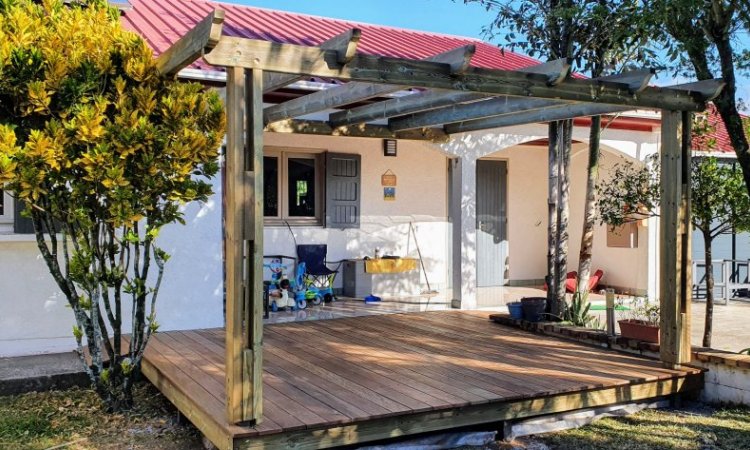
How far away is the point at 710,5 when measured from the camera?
5555mm

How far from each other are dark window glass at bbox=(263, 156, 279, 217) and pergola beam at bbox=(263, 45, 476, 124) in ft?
7.55

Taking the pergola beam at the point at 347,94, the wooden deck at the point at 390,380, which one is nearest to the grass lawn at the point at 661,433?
the wooden deck at the point at 390,380

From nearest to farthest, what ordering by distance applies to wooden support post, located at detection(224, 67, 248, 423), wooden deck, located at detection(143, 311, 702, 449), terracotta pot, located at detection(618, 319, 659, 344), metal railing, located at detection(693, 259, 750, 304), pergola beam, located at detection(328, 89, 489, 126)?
wooden support post, located at detection(224, 67, 248, 423)
wooden deck, located at detection(143, 311, 702, 449)
pergola beam, located at detection(328, 89, 489, 126)
terracotta pot, located at detection(618, 319, 659, 344)
metal railing, located at detection(693, 259, 750, 304)

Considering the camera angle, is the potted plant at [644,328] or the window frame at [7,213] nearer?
the potted plant at [644,328]

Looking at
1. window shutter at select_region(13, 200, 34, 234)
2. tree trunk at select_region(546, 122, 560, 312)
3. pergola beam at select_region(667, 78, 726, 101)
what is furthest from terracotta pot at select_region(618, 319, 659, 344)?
window shutter at select_region(13, 200, 34, 234)

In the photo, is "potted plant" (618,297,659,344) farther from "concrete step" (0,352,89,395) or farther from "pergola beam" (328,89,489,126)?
"concrete step" (0,352,89,395)

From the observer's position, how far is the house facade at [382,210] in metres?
7.07

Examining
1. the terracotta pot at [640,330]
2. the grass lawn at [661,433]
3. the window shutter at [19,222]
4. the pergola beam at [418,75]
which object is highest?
the pergola beam at [418,75]

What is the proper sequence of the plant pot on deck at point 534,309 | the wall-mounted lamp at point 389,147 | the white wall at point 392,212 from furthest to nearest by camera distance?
the wall-mounted lamp at point 389,147 → the white wall at point 392,212 → the plant pot on deck at point 534,309

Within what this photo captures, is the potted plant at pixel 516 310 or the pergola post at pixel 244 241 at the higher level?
the pergola post at pixel 244 241

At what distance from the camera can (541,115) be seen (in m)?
7.25

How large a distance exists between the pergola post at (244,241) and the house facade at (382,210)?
2869 mm

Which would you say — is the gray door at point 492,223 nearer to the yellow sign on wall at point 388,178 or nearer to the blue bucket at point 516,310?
the yellow sign on wall at point 388,178

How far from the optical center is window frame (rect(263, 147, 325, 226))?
10.1 meters
